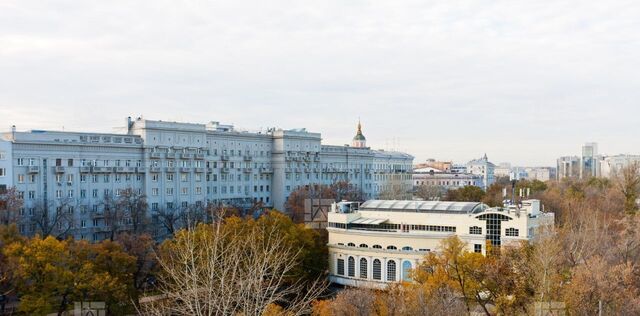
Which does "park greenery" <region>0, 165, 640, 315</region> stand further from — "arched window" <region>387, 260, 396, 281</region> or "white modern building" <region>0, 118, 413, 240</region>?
"white modern building" <region>0, 118, 413, 240</region>

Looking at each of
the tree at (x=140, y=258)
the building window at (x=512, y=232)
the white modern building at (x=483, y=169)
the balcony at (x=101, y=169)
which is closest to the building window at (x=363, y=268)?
the building window at (x=512, y=232)

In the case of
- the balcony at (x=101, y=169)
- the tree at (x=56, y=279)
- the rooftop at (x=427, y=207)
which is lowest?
the tree at (x=56, y=279)

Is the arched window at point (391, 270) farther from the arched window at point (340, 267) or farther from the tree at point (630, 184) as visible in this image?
the tree at point (630, 184)

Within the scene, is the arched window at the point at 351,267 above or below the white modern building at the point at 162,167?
below

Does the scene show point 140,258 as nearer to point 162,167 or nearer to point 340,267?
point 340,267

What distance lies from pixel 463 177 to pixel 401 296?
451 feet

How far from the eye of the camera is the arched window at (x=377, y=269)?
47.3m

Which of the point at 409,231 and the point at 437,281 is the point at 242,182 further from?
the point at 437,281

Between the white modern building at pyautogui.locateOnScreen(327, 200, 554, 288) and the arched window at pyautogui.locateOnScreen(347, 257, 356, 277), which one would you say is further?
the arched window at pyautogui.locateOnScreen(347, 257, 356, 277)

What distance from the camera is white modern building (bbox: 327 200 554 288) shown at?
150 feet

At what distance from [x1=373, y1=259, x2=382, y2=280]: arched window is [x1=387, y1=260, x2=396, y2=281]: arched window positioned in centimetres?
69

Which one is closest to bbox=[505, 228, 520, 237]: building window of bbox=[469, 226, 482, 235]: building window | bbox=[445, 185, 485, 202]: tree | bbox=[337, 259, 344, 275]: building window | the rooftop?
bbox=[469, 226, 482, 235]: building window

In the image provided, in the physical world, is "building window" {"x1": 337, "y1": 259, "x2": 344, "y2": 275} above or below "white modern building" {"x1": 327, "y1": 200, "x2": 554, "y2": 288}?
below

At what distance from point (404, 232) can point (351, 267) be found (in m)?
5.15
